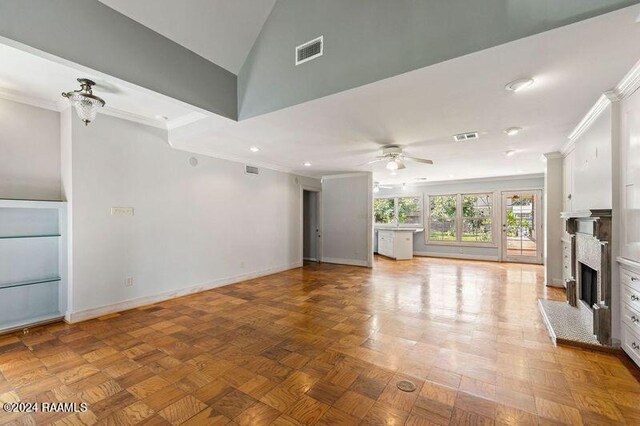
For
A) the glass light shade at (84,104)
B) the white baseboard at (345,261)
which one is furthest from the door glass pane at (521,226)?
the glass light shade at (84,104)

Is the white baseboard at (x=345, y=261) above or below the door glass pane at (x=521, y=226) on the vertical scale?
below

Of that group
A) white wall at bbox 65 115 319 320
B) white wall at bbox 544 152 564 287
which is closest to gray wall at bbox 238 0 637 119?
white wall at bbox 65 115 319 320

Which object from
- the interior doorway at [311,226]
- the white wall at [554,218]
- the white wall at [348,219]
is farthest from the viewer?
the interior doorway at [311,226]

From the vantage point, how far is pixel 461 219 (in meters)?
8.55

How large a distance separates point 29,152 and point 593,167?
21.9ft

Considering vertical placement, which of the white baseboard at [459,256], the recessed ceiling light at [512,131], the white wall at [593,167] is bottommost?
the white baseboard at [459,256]

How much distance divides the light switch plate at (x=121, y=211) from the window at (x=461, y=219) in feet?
26.8

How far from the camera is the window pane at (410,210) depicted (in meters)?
9.37

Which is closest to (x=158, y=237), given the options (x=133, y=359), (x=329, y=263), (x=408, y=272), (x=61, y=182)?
(x=61, y=182)

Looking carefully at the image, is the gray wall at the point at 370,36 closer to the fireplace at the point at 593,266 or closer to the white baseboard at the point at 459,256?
the fireplace at the point at 593,266

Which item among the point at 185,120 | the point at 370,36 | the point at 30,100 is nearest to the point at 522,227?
the point at 370,36

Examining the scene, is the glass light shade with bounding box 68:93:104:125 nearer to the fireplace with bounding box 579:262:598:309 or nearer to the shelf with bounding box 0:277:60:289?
the shelf with bounding box 0:277:60:289

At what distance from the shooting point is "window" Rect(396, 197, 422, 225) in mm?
9367

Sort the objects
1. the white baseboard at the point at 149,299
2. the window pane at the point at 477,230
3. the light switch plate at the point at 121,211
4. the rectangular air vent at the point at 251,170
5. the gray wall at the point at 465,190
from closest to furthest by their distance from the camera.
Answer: the white baseboard at the point at 149,299 → the light switch plate at the point at 121,211 → the rectangular air vent at the point at 251,170 → the gray wall at the point at 465,190 → the window pane at the point at 477,230
